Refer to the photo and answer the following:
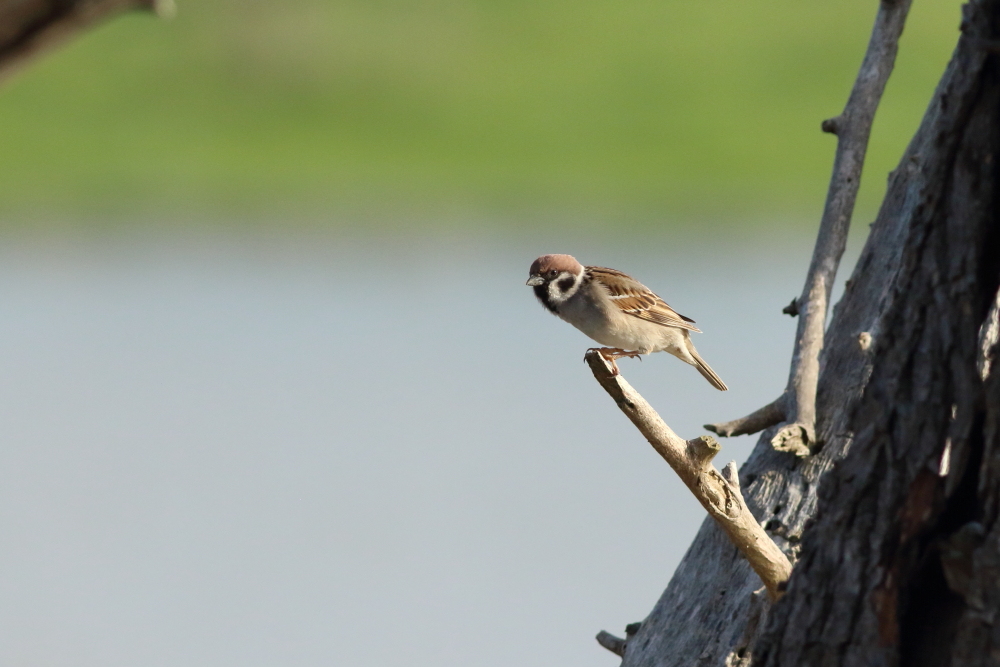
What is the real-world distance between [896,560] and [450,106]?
14643mm

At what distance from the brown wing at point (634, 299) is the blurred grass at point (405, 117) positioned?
35.2ft

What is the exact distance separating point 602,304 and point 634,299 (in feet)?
0.54

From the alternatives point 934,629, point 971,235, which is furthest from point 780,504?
point 971,235

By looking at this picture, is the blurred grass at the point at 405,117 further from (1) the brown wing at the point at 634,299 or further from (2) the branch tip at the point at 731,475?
(2) the branch tip at the point at 731,475

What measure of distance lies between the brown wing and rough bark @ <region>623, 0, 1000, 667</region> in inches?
93.6

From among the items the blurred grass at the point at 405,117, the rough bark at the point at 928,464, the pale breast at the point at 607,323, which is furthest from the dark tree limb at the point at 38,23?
the blurred grass at the point at 405,117

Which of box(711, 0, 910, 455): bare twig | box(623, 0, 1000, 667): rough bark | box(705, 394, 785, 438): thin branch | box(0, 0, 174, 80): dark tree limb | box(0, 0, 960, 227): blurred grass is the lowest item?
box(623, 0, 1000, 667): rough bark

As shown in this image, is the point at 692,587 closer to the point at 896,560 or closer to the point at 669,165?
the point at 896,560

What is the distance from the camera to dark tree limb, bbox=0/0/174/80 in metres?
3.84

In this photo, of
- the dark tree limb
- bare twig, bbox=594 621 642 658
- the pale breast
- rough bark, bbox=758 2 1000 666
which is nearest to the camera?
rough bark, bbox=758 2 1000 666

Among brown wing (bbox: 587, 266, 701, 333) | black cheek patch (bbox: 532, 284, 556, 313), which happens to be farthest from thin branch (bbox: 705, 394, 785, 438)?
black cheek patch (bbox: 532, 284, 556, 313)

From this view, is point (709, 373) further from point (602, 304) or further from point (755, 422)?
point (755, 422)

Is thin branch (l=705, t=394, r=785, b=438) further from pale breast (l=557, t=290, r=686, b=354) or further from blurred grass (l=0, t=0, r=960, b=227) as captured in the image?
blurred grass (l=0, t=0, r=960, b=227)

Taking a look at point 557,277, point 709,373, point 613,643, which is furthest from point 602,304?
point 613,643
